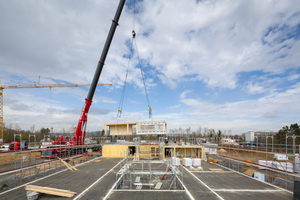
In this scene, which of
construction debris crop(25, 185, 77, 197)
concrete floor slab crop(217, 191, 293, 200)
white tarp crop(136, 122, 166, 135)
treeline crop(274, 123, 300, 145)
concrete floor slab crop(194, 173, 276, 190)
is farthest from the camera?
treeline crop(274, 123, 300, 145)

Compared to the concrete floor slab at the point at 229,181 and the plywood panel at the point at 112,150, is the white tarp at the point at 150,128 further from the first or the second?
the concrete floor slab at the point at 229,181

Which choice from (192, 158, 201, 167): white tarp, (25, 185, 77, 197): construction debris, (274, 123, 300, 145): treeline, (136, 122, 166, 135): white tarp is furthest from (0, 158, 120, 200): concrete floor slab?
(274, 123, 300, 145): treeline

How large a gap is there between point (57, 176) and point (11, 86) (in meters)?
63.5

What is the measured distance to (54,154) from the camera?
2280cm

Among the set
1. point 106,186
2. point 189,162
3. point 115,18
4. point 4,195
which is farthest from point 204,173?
point 115,18

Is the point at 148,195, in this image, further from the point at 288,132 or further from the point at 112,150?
the point at 288,132

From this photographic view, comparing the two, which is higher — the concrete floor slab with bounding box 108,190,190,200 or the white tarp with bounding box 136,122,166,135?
the white tarp with bounding box 136,122,166,135

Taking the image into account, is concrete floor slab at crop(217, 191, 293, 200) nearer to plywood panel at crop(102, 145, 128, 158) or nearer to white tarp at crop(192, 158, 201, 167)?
white tarp at crop(192, 158, 201, 167)

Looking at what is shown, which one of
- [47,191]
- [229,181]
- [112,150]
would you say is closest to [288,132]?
[229,181]

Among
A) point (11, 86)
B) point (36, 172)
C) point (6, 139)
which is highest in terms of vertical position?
point (11, 86)

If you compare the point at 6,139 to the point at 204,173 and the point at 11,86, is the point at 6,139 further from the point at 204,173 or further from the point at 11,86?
the point at 204,173

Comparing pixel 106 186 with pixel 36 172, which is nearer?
pixel 106 186

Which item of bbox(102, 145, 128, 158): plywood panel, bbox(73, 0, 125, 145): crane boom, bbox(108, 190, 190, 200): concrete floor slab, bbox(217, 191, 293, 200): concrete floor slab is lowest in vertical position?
bbox(102, 145, 128, 158): plywood panel

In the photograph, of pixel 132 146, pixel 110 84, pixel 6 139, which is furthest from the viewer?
pixel 110 84
